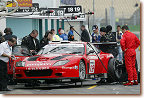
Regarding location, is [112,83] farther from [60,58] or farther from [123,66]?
[60,58]

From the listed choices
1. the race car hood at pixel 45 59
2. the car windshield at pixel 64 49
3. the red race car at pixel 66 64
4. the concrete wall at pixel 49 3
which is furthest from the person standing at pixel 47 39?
the concrete wall at pixel 49 3

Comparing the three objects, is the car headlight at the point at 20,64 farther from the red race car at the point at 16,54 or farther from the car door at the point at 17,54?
the car door at the point at 17,54

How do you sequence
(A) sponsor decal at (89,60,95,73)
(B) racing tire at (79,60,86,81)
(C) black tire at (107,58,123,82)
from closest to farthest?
(B) racing tire at (79,60,86,81) < (A) sponsor decal at (89,60,95,73) < (C) black tire at (107,58,123,82)

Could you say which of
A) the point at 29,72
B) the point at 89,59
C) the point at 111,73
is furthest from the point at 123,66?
the point at 29,72

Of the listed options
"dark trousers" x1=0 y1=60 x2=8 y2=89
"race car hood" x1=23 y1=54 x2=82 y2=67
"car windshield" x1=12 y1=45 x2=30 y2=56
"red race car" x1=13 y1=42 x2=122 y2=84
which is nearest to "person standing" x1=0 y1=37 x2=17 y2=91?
"dark trousers" x1=0 y1=60 x2=8 y2=89

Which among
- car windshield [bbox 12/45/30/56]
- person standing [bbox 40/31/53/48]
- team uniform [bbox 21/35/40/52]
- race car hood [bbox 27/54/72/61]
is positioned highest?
person standing [bbox 40/31/53/48]

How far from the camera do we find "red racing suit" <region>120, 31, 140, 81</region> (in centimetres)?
1323

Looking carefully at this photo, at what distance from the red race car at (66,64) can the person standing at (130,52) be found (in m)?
0.53

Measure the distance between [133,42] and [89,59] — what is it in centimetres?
139

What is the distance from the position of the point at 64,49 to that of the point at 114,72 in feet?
5.50

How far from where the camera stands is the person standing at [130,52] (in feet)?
43.4

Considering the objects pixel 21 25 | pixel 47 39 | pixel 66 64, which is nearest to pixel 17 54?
pixel 66 64

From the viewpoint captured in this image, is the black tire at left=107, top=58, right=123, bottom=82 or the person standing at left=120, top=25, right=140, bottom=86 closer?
the person standing at left=120, top=25, right=140, bottom=86

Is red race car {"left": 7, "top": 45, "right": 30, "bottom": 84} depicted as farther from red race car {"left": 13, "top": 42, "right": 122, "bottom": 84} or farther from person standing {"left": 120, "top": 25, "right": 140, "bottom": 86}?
person standing {"left": 120, "top": 25, "right": 140, "bottom": 86}
